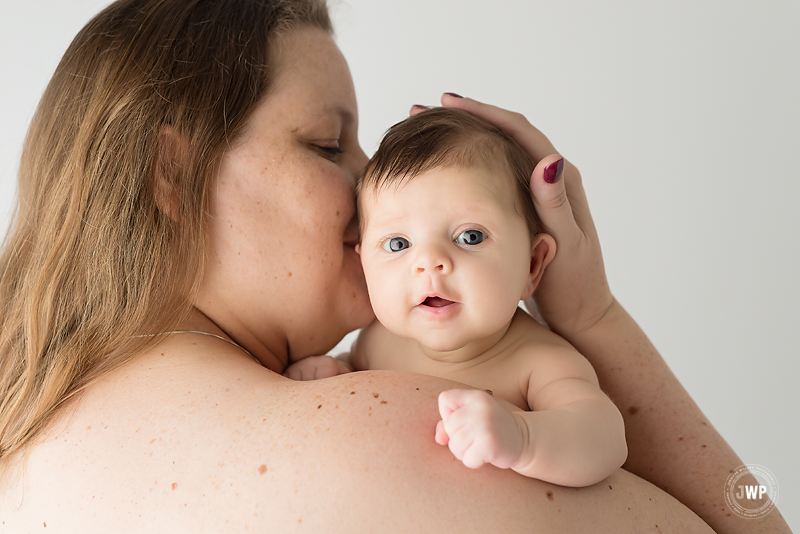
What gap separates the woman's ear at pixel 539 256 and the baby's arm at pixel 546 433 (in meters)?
0.27

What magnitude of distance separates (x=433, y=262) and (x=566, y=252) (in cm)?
43

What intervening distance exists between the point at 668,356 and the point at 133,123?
3651mm

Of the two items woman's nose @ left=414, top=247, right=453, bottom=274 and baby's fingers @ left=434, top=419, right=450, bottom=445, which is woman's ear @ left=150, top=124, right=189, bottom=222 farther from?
baby's fingers @ left=434, top=419, right=450, bottom=445

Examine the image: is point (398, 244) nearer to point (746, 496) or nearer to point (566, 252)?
point (566, 252)

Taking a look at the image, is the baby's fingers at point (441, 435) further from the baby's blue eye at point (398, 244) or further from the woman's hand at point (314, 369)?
the woman's hand at point (314, 369)

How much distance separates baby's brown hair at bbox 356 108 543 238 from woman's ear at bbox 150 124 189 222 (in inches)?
16.3

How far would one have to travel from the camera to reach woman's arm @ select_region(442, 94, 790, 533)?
1592mm

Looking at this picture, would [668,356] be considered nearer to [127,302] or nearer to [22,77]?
[127,302]

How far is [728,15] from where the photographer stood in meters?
3.98

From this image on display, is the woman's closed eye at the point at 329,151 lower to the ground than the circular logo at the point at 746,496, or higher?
higher

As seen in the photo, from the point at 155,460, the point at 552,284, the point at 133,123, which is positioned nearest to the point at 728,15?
the point at 552,284

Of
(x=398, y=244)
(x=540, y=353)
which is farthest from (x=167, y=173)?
(x=540, y=353)

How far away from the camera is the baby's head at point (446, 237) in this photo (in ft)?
4.31

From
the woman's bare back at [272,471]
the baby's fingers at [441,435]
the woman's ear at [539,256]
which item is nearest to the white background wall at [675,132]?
the woman's ear at [539,256]
